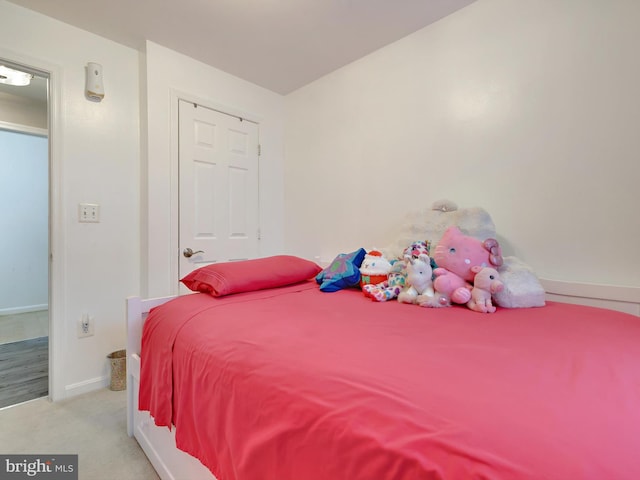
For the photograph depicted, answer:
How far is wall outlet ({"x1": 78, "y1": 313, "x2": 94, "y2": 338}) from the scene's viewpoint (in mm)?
1938

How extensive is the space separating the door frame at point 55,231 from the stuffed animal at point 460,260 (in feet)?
7.11

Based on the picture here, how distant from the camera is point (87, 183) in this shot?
196 centimetres

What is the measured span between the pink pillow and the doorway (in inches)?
95.4

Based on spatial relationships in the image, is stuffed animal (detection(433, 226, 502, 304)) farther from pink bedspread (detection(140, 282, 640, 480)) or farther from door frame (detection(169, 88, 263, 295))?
door frame (detection(169, 88, 263, 295))

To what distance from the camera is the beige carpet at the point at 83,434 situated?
1.30 meters

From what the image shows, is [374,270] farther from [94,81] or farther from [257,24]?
[94,81]

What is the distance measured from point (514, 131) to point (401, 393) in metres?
1.56

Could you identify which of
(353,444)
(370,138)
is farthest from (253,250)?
(353,444)

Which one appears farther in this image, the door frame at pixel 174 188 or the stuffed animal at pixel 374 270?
the door frame at pixel 174 188

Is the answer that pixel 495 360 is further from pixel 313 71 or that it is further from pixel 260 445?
pixel 313 71

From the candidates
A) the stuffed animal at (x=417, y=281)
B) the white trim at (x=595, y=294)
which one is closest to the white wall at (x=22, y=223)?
the stuffed animal at (x=417, y=281)

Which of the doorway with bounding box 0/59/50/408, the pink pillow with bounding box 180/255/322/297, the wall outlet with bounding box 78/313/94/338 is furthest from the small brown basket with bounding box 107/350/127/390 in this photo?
the doorway with bounding box 0/59/50/408

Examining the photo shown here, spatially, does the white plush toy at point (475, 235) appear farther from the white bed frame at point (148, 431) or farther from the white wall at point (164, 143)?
the white wall at point (164, 143)

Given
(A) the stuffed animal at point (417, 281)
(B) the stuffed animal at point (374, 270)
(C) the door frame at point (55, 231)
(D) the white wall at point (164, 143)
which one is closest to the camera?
(A) the stuffed animal at point (417, 281)
